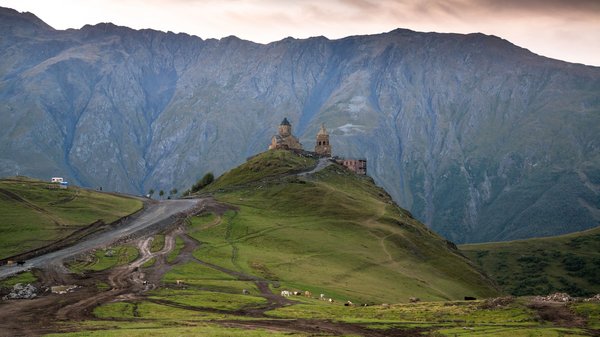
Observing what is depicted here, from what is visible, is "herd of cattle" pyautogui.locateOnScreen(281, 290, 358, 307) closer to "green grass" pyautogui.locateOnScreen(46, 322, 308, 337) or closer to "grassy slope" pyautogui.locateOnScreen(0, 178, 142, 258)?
"green grass" pyautogui.locateOnScreen(46, 322, 308, 337)

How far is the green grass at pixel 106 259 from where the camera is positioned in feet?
405

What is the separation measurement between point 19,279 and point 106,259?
73.1ft

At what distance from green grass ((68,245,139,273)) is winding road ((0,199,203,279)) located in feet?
11.3

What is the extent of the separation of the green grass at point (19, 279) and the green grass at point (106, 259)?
27.2 ft

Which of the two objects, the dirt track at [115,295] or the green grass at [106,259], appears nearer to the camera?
the dirt track at [115,295]

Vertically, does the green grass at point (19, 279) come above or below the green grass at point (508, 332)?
below

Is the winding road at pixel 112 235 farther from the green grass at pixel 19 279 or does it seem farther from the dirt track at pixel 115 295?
the green grass at pixel 19 279

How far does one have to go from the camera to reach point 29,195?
174m

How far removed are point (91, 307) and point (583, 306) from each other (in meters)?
61.3

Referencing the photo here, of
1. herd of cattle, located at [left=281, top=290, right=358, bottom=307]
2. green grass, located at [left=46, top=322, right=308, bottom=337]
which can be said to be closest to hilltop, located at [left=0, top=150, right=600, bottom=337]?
green grass, located at [left=46, top=322, right=308, bottom=337]

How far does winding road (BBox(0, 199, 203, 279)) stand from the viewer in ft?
→ 404

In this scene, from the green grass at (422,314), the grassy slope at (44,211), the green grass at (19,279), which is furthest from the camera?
the grassy slope at (44,211)

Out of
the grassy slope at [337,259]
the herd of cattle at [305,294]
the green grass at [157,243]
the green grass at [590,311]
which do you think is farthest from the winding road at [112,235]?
the green grass at [590,311]

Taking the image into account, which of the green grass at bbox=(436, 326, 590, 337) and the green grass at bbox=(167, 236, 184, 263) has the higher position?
the green grass at bbox=(436, 326, 590, 337)
